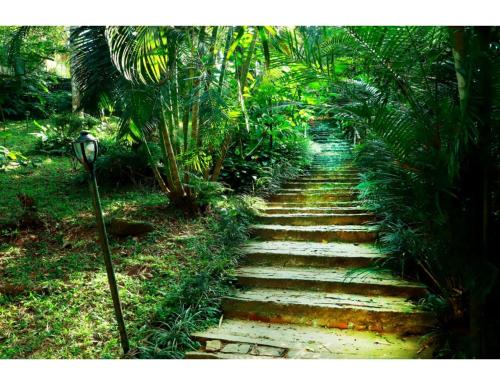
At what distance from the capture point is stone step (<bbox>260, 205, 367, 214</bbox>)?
4.23 metres

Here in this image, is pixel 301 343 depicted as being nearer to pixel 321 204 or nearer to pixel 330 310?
pixel 330 310

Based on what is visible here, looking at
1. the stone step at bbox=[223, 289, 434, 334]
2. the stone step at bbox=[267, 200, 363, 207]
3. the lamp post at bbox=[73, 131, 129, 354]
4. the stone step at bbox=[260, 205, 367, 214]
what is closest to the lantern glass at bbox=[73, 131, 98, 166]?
the lamp post at bbox=[73, 131, 129, 354]

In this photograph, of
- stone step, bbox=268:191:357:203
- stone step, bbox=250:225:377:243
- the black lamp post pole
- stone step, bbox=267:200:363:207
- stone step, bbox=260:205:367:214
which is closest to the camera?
the black lamp post pole

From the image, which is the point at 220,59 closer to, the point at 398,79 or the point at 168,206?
the point at 168,206

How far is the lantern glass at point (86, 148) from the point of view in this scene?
2.09m

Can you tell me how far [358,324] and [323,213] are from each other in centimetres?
189

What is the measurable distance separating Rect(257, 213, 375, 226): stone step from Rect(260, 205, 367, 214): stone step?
0.16m

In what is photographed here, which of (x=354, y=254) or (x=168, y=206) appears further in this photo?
(x=168, y=206)

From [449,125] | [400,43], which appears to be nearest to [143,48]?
[400,43]

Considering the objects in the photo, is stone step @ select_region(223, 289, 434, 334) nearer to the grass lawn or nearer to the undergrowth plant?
the undergrowth plant

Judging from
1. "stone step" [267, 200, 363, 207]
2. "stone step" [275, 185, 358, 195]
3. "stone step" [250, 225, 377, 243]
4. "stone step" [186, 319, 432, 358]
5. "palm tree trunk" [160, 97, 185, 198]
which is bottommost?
"stone step" [186, 319, 432, 358]

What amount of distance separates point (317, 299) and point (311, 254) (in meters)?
0.66

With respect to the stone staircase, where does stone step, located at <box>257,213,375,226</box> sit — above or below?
above

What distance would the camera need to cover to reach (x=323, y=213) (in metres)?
4.30
